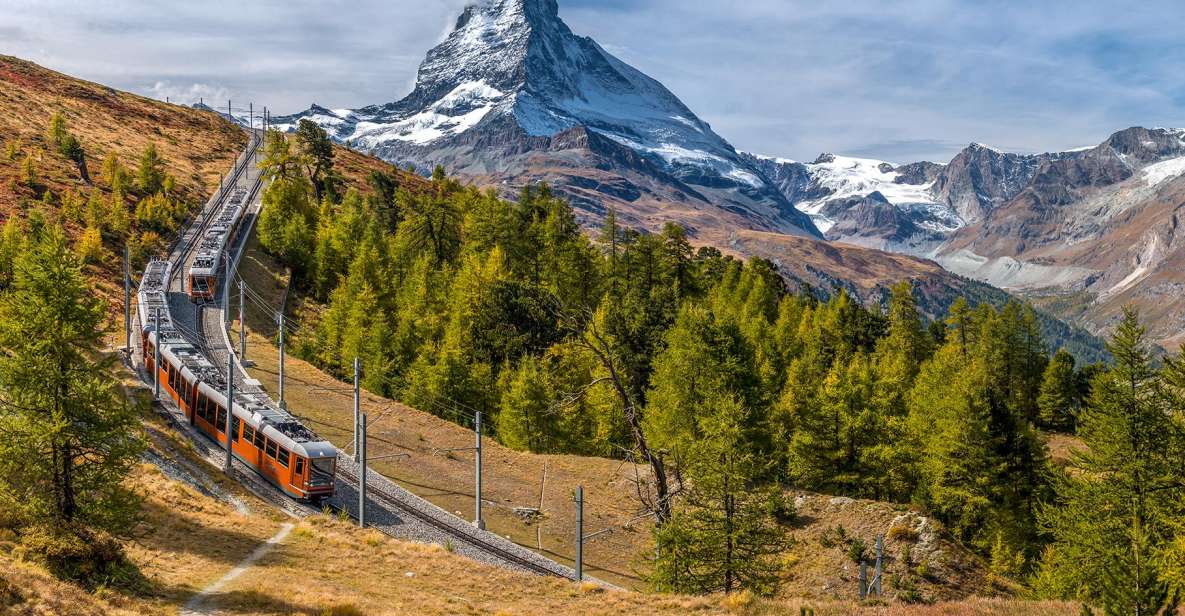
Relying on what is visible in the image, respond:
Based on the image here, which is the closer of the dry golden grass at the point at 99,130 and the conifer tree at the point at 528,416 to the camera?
the conifer tree at the point at 528,416

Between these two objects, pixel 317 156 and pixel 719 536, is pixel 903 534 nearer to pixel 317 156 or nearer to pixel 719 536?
pixel 719 536

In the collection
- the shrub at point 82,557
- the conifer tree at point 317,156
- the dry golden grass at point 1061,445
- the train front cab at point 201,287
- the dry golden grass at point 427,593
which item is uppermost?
the conifer tree at point 317,156

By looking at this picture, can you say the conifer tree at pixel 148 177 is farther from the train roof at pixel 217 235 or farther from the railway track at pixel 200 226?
the train roof at pixel 217 235

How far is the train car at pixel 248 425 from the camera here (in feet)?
123

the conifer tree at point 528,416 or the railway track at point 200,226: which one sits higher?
the railway track at point 200,226

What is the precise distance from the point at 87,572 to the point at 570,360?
4539cm

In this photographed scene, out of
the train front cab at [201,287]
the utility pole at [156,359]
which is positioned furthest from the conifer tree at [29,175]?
the utility pole at [156,359]

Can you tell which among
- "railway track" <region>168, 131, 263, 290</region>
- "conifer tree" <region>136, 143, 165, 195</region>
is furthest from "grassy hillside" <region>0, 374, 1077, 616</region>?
"conifer tree" <region>136, 143, 165, 195</region>

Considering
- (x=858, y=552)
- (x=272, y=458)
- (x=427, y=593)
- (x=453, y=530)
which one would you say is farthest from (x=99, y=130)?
(x=858, y=552)

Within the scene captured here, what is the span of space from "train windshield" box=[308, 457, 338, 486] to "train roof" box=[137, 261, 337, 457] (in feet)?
1.00

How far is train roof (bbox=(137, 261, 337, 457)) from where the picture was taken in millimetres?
38156

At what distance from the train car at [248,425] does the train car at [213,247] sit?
17.2m

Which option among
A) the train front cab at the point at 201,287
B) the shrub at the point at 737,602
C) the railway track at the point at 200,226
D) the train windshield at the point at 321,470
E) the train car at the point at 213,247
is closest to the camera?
the shrub at the point at 737,602

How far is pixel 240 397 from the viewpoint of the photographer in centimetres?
4209
